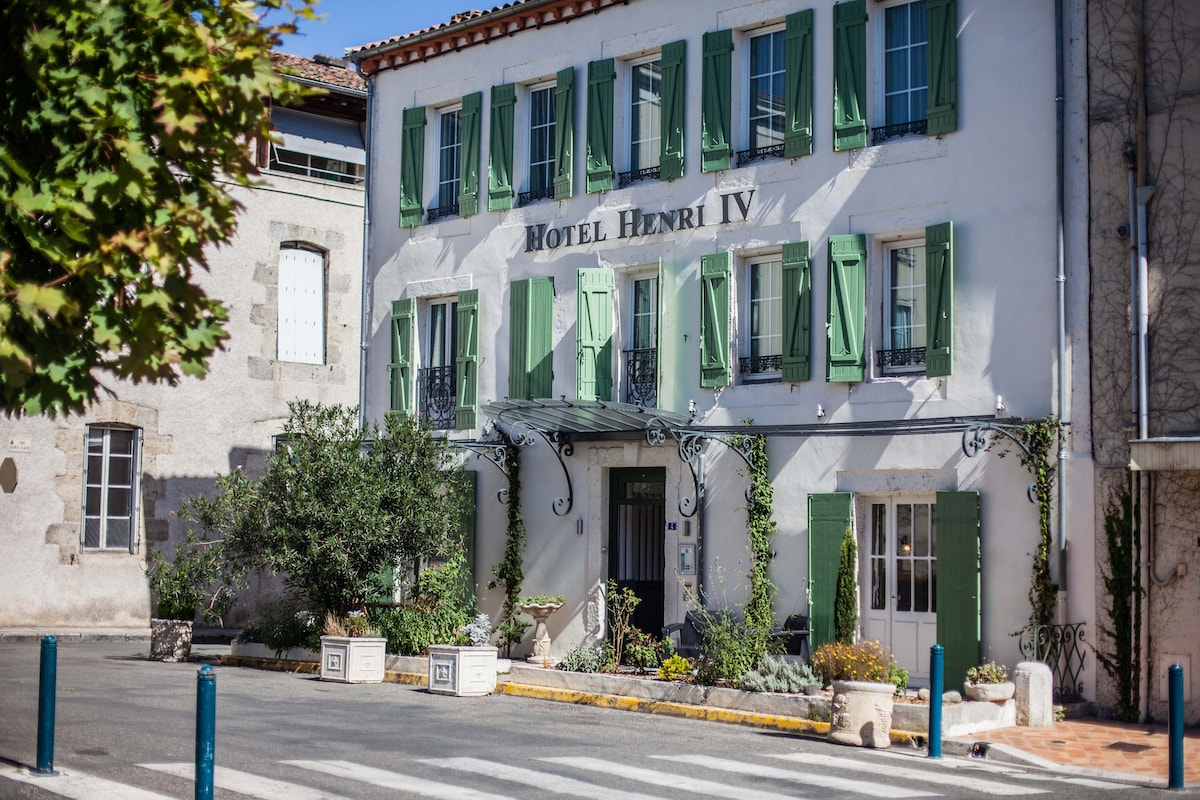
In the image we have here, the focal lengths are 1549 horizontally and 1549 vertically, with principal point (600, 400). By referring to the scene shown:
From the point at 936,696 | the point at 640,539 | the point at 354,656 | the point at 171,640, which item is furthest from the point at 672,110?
the point at 171,640


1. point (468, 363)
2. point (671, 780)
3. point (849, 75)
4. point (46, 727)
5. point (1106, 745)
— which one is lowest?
point (1106, 745)

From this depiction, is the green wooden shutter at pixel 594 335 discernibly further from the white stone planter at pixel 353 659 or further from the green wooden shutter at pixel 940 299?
the green wooden shutter at pixel 940 299

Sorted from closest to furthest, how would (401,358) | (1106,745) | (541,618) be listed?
(1106,745), (541,618), (401,358)

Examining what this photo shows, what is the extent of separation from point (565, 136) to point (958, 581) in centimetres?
769

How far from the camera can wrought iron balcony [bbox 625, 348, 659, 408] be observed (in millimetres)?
18406

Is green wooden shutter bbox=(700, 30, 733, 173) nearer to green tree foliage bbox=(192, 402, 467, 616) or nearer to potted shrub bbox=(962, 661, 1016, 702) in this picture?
green tree foliage bbox=(192, 402, 467, 616)

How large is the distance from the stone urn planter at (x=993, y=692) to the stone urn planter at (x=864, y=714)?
1066 mm

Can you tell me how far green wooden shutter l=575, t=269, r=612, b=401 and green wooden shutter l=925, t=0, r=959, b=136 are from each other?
15.1 feet

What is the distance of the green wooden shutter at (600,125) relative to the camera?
19.1 metres

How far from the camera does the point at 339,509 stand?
1838 cm

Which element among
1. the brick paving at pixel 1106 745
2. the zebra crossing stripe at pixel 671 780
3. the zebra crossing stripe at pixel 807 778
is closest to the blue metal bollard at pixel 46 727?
the zebra crossing stripe at pixel 671 780

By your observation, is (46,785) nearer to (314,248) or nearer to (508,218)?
(508,218)

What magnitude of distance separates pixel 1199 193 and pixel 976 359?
2631 mm

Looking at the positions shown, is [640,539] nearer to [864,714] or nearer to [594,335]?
[594,335]
